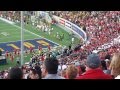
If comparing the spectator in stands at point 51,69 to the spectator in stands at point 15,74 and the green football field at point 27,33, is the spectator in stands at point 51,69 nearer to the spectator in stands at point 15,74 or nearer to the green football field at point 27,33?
the spectator in stands at point 15,74

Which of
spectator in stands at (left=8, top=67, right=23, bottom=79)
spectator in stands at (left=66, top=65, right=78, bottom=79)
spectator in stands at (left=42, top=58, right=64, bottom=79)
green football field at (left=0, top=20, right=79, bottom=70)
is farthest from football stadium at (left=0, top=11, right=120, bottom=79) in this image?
spectator in stands at (left=8, top=67, right=23, bottom=79)

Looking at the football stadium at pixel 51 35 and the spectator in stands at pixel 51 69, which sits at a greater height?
the football stadium at pixel 51 35

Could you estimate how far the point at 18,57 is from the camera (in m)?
13.2

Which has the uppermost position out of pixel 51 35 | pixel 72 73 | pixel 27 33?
pixel 27 33

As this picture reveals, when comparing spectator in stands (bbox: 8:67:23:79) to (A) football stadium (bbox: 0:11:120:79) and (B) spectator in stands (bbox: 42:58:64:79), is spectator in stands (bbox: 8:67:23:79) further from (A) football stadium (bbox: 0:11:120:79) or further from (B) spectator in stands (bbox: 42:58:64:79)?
(A) football stadium (bbox: 0:11:120:79)

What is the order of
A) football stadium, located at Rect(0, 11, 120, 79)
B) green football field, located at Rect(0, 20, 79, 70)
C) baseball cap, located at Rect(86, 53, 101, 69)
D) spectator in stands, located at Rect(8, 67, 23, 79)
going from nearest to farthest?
spectator in stands, located at Rect(8, 67, 23, 79) < baseball cap, located at Rect(86, 53, 101, 69) < football stadium, located at Rect(0, 11, 120, 79) < green football field, located at Rect(0, 20, 79, 70)

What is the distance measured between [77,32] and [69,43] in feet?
4.07

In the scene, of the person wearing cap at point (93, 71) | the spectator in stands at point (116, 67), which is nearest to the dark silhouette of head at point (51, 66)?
the person wearing cap at point (93, 71)

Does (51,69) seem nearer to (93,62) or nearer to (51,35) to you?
(93,62)

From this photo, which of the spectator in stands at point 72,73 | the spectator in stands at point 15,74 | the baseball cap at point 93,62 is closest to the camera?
the spectator in stands at point 15,74

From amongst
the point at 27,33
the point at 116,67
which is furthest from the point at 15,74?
the point at 27,33

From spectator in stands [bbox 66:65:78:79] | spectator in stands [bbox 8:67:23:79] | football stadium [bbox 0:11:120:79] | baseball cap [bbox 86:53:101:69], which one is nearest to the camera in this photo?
spectator in stands [bbox 8:67:23:79]
